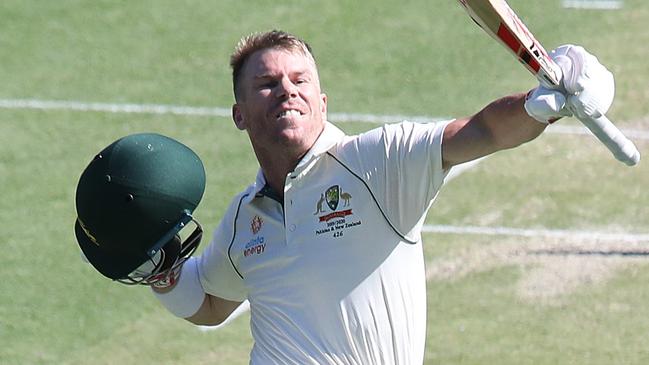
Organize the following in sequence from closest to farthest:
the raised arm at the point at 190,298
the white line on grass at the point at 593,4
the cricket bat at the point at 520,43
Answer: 1. the cricket bat at the point at 520,43
2. the raised arm at the point at 190,298
3. the white line on grass at the point at 593,4

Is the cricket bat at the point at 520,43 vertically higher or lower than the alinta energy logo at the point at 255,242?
higher

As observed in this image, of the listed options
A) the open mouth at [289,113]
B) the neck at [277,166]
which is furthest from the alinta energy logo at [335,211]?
the open mouth at [289,113]

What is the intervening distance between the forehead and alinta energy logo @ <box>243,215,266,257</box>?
0.63m

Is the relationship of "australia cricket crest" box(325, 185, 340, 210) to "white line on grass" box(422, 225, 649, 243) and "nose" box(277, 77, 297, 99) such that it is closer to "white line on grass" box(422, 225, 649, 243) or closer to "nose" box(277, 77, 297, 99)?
"nose" box(277, 77, 297, 99)

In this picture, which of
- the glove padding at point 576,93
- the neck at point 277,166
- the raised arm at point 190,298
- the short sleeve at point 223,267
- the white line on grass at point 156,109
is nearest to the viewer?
the glove padding at point 576,93

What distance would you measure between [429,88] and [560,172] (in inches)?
68.4

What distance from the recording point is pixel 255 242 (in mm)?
Answer: 6223

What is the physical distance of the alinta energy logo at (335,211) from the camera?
5.93 m

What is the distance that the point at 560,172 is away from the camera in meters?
11.1

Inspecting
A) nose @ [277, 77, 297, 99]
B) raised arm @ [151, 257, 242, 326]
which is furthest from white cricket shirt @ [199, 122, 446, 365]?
raised arm @ [151, 257, 242, 326]

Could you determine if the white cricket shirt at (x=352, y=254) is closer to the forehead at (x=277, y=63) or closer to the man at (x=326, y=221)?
the man at (x=326, y=221)

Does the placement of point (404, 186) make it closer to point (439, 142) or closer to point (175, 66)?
point (439, 142)

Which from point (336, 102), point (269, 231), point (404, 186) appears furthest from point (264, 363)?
point (336, 102)

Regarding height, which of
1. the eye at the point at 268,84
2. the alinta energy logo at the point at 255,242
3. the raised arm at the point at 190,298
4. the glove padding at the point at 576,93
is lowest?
the raised arm at the point at 190,298
